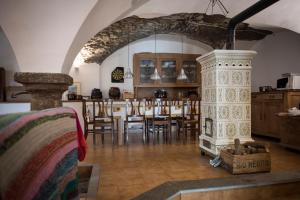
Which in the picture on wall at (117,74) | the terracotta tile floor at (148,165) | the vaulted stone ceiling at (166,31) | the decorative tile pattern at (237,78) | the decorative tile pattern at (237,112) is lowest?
the terracotta tile floor at (148,165)

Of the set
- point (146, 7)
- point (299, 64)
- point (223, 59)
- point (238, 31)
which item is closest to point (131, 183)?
point (223, 59)

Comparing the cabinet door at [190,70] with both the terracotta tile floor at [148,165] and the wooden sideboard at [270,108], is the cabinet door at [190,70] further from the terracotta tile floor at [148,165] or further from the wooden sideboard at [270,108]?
the terracotta tile floor at [148,165]

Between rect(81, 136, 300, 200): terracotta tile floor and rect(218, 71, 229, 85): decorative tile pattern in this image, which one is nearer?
rect(81, 136, 300, 200): terracotta tile floor

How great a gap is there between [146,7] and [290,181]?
3.78 m

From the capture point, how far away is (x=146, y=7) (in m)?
4.66

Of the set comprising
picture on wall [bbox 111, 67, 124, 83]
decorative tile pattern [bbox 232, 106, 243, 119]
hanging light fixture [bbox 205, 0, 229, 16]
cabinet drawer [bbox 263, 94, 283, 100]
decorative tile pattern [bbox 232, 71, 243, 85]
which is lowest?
decorative tile pattern [bbox 232, 106, 243, 119]

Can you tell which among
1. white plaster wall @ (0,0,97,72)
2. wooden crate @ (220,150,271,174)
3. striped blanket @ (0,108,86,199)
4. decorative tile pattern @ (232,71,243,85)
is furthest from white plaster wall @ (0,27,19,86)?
striped blanket @ (0,108,86,199)

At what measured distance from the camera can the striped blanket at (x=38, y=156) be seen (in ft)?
2.58

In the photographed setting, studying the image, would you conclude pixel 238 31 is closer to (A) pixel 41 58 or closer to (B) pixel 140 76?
(B) pixel 140 76

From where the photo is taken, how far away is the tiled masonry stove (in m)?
3.40

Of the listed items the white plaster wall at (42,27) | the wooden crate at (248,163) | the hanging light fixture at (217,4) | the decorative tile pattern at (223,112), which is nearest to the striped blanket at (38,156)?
the white plaster wall at (42,27)

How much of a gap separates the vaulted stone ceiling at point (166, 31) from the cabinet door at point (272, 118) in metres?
1.90

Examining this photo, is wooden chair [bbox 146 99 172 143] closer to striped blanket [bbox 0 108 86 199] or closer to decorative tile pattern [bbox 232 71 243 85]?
decorative tile pattern [bbox 232 71 243 85]

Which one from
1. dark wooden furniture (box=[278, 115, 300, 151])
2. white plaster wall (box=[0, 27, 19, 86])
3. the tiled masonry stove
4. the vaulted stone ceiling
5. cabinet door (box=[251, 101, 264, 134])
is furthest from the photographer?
white plaster wall (box=[0, 27, 19, 86])
